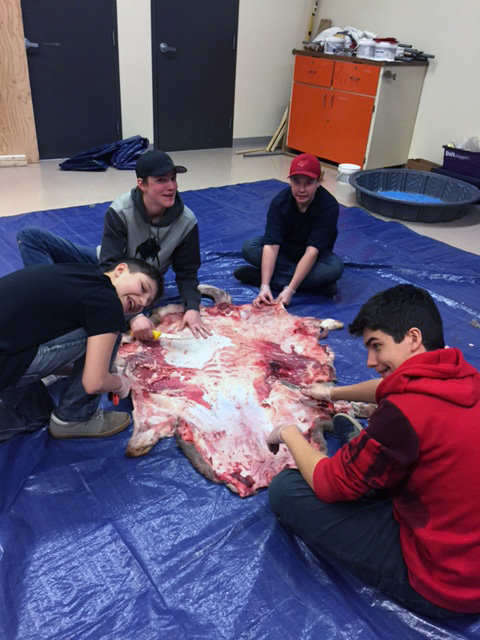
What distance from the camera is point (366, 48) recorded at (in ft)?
15.8

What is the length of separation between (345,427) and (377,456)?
0.64 meters

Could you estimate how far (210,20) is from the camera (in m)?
5.57

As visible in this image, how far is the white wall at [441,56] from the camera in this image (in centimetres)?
466

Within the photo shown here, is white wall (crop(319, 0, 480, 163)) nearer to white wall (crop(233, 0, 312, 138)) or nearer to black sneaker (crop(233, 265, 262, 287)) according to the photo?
white wall (crop(233, 0, 312, 138))

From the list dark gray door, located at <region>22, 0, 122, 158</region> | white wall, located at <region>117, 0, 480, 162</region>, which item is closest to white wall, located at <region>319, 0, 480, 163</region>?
white wall, located at <region>117, 0, 480, 162</region>

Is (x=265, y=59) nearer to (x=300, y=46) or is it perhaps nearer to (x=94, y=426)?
(x=300, y=46)

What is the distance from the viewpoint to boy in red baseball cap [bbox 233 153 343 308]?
101 inches

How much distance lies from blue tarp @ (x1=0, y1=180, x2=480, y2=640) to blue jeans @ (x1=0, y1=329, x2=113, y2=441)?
0.06 m

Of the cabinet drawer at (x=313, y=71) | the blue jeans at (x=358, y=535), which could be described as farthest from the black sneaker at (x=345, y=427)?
the cabinet drawer at (x=313, y=71)

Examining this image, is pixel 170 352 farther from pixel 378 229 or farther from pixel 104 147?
pixel 104 147

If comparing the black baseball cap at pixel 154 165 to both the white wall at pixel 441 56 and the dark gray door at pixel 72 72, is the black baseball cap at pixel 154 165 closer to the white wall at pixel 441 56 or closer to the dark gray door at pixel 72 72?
the dark gray door at pixel 72 72

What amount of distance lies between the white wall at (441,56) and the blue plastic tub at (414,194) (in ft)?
2.72

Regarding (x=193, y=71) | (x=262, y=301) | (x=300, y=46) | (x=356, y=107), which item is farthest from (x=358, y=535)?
(x=300, y=46)

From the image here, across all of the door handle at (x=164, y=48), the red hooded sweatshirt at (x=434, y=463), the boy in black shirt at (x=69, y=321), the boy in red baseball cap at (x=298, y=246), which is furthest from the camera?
the door handle at (x=164, y=48)
